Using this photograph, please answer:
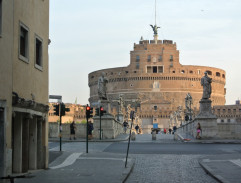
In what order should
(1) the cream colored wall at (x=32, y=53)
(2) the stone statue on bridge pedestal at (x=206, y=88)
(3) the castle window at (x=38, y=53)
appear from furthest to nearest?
(2) the stone statue on bridge pedestal at (x=206, y=88) < (3) the castle window at (x=38, y=53) < (1) the cream colored wall at (x=32, y=53)

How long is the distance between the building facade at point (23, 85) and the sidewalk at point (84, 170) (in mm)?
703

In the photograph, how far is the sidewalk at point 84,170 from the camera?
44.4ft

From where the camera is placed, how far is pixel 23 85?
1442cm

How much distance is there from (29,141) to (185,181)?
5205 millimetres

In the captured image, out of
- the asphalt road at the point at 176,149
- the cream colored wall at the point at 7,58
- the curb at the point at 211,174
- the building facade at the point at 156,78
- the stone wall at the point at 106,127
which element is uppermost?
the building facade at the point at 156,78

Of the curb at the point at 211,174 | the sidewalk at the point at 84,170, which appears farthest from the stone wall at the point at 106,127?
the curb at the point at 211,174

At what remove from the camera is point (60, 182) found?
1288cm

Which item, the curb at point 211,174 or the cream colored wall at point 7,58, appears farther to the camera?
the curb at point 211,174

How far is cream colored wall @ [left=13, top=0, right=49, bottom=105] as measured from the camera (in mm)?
13875

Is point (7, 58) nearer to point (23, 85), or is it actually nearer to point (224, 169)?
point (23, 85)

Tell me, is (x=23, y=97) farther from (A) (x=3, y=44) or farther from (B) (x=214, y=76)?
(B) (x=214, y=76)

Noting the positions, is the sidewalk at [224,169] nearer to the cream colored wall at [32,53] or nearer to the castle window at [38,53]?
the cream colored wall at [32,53]

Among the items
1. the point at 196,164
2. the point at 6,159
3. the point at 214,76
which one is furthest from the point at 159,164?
the point at 214,76

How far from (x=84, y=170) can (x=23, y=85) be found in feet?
11.3
